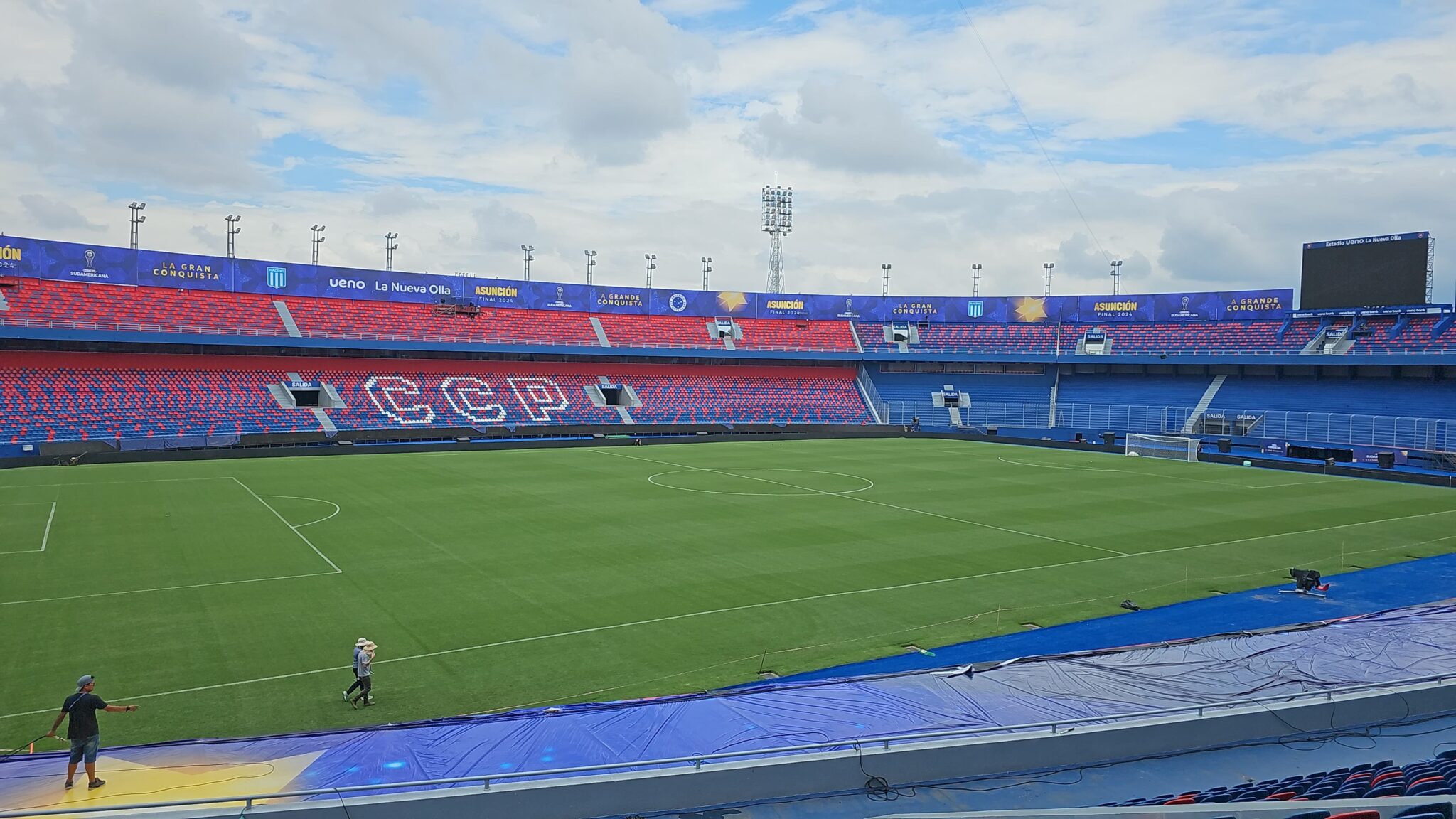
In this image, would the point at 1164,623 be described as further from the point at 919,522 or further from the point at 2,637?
the point at 2,637

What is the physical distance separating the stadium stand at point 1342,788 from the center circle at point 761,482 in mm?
24850

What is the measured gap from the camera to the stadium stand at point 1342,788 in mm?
7980

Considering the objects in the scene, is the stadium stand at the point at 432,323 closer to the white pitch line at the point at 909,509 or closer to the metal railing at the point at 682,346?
the metal railing at the point at 682,346

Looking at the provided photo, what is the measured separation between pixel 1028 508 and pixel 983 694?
21.1 m

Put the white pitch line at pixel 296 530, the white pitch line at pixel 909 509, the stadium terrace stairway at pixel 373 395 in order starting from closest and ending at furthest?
the white pitch line at pixel 296 530, the white pitch line at pixel 909 509, the stadium terrace stairway at pixel 373 395

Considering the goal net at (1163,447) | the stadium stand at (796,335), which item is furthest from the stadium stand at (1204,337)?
the stadium stand at (796,335)

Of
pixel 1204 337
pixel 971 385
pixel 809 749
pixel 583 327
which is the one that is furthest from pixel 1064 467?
pixel 809 749

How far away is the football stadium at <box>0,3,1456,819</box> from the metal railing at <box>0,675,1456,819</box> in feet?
0.26

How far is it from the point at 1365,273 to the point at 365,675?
6258cm

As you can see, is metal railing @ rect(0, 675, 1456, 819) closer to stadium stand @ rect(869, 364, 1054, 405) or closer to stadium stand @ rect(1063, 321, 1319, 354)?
stadium stand @ rect(1063, 321, 1319, 354)

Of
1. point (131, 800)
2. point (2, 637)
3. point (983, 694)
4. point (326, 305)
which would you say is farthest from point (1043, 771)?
point (326, 305)

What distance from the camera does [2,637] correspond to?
15828 mm

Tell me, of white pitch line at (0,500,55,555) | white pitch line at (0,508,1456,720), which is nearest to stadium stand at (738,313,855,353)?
white pitch line at (0,508,1456,720)

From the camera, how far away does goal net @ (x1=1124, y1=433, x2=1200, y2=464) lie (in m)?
49.7
